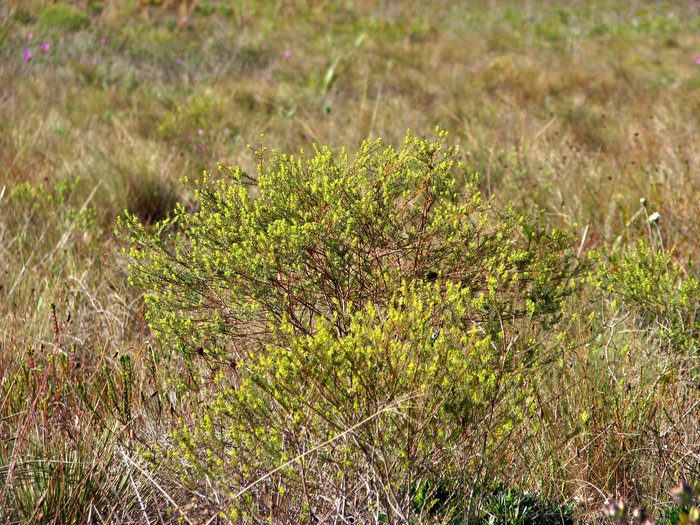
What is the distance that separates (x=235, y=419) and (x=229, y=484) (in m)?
0.15

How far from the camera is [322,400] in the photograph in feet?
5.81

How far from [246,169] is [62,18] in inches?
268

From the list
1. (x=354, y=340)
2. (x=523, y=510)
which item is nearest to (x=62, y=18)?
(x=354, y=340)

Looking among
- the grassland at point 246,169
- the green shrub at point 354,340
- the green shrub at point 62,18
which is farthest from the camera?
the green shrub at point 62,18

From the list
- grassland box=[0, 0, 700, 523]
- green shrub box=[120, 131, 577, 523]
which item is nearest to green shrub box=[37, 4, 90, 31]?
grassland box=[0, 0, 700, 523]

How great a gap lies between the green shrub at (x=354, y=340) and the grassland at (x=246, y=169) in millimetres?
144

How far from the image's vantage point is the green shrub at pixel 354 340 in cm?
175

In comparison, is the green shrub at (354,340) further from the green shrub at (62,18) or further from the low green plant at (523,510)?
the green shrub at (62,18)

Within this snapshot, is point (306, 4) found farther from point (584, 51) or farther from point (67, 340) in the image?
point (67, 340)

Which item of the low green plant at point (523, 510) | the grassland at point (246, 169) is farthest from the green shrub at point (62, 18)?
the low green plant at point (523, 510)

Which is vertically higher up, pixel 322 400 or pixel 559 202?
pixel 322 400

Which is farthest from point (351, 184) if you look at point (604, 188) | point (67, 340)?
point (604, 188)

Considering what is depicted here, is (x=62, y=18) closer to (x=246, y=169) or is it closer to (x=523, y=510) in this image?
(x=246, y=169)

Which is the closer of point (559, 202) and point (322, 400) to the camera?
point (322, 400)
